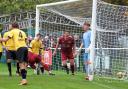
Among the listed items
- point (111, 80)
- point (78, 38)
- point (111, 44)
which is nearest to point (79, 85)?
point (111, 80)

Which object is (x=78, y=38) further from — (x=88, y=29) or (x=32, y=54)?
(x=88, y=29)

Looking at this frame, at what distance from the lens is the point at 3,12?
4191cm

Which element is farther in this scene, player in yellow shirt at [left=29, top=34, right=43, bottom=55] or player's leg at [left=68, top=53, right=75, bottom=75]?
player in yellow shirt at [left=29, top=34, right=43, bottom=55]

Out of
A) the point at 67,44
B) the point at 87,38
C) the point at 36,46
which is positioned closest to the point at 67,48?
the point at 67,44

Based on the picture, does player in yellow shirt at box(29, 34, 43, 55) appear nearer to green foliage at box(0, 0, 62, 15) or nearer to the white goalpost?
the white goalpost

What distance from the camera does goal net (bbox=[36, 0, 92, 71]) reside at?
20875 mm

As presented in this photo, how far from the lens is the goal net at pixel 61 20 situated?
20.9 metres

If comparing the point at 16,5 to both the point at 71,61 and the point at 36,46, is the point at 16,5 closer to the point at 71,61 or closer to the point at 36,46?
the point at 36,46

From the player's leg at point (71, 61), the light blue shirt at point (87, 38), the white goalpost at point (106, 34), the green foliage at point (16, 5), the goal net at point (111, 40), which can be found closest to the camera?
the light blue shirt at point (87, 38)

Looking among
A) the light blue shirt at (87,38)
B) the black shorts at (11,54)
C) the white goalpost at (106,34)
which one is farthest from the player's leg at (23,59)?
the black shorts at (11,54)

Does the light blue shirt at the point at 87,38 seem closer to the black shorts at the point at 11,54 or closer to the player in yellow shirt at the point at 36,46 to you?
the black shorts at the point at 11,54

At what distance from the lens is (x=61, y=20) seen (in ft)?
83.1

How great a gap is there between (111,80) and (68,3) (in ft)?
12.5

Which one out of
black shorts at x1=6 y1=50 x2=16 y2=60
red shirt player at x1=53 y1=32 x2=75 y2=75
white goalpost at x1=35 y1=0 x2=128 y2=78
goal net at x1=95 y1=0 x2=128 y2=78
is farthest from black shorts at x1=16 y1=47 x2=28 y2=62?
red shirt player at x1=53 y1=32 x2=75 y2=75
